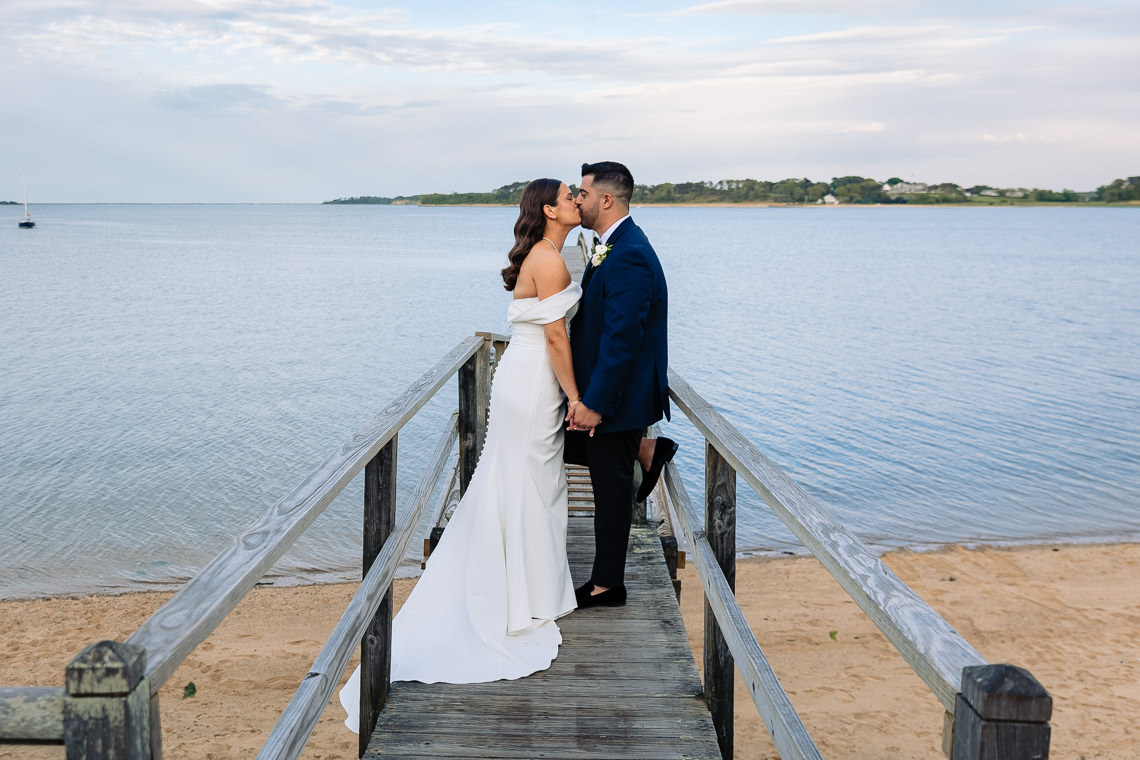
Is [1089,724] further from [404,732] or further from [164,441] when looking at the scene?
[164,441]

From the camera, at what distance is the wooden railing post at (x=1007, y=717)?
4.02 feet

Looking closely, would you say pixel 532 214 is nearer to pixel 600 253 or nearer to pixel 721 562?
pixel 600 253

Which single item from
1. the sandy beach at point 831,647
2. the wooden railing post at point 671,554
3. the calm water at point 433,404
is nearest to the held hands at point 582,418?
the wooden railing post at point 671,554

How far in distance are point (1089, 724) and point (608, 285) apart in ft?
16.3

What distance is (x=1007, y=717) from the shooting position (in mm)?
1236

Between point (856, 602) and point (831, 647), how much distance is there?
6342 mm

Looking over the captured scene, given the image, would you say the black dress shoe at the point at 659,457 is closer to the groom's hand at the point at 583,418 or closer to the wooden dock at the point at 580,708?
the groom's hand at the point at 583,418

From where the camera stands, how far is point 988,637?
7809mm

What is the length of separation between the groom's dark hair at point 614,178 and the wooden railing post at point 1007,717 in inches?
117

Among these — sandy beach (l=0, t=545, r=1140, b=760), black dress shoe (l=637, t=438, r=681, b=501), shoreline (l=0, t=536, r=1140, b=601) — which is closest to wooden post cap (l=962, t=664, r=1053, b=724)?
black dress shoe (l=637, t=438, r=681, b=501)

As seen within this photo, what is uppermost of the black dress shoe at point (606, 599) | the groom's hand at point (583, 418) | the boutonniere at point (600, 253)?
the boutonniere at point (600, 253)

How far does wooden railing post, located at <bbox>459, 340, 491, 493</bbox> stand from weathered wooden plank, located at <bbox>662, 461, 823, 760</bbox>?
232 centimetres

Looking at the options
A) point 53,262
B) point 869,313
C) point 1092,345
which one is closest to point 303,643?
point 1092,345

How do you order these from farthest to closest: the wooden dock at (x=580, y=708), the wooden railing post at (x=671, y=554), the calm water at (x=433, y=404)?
1. the calm water at (x=433, y=404)
2. the wooden railing post at (x=671, y=554)
3. the wooden dock at (x=580, y=708)
